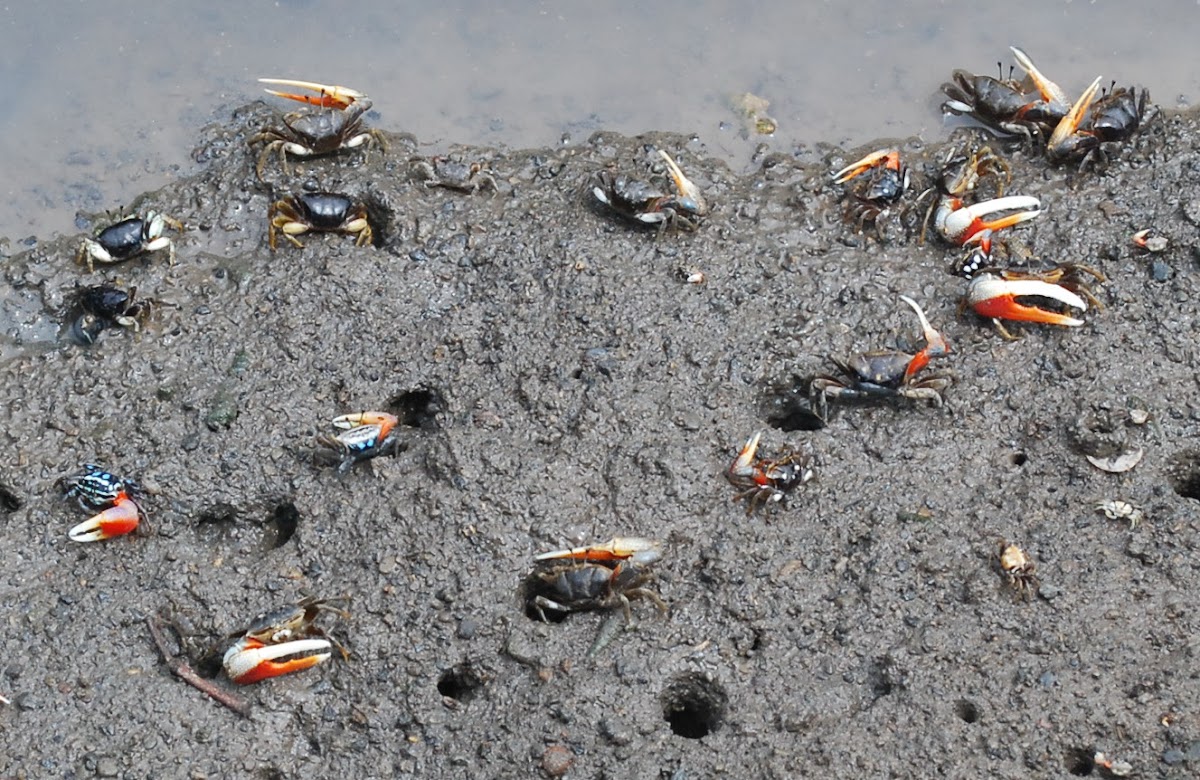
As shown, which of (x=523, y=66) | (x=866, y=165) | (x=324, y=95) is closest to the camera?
(x=866, y=165)

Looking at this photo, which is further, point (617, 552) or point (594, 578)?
point (617, 552)

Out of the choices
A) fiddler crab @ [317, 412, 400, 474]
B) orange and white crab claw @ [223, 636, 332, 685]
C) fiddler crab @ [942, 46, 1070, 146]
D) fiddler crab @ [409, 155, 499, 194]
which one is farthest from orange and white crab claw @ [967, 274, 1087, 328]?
orange and white crab claw @ [223, 636, 332, 685]

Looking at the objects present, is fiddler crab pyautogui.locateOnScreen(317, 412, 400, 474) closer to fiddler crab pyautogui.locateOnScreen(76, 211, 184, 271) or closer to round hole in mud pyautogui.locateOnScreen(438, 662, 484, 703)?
round hole in mud pyautogui.locateOnScreen(438, 662, 484, 703)

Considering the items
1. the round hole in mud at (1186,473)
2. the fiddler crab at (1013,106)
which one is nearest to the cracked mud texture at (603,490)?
the round hole in mud at (1186,473)

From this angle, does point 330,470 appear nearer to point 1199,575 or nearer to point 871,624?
point 871,624

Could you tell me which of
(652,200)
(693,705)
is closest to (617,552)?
(693,705)

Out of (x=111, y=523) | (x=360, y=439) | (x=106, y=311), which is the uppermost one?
(x=106, y=311)

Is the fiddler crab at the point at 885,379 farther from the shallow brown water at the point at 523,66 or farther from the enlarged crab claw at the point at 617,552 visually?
the shallow brown water at the point at 523,66

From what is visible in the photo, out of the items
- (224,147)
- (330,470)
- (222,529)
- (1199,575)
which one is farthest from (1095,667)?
(224,147)

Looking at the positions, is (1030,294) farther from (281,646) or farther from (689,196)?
(281,646)
